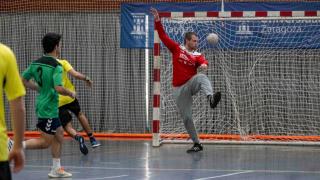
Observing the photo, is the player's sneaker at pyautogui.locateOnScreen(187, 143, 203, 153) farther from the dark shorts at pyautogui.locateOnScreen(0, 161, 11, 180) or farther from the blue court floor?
the dark shorts at pyautogui.locateOnScreen(0, 161, 11, 180)

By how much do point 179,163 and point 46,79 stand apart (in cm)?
306

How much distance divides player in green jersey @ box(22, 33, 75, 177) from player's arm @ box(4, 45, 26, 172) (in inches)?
174

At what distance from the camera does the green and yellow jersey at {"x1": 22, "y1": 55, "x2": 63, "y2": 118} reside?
9.34m

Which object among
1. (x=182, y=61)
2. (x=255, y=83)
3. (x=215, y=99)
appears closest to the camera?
(x=215, y=99)

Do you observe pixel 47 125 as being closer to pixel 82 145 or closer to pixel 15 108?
pixel 82 145

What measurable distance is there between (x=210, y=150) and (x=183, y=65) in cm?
184

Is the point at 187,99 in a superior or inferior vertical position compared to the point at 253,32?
inferior

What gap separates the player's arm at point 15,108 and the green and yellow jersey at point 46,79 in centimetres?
444

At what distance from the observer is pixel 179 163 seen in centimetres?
1158

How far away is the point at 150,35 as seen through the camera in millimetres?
17484

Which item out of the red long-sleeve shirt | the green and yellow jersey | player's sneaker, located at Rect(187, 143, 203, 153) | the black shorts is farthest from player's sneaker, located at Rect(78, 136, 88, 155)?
the green and yellow jersey

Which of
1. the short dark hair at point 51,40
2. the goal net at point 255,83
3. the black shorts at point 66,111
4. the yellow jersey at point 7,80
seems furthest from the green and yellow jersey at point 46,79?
the goal net at point 255,83

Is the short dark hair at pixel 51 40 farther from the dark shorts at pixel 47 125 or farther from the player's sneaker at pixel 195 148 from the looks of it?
the player's sneaker at pixel 195 148

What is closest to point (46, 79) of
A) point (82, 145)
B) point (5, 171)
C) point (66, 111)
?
point (82, 145)
